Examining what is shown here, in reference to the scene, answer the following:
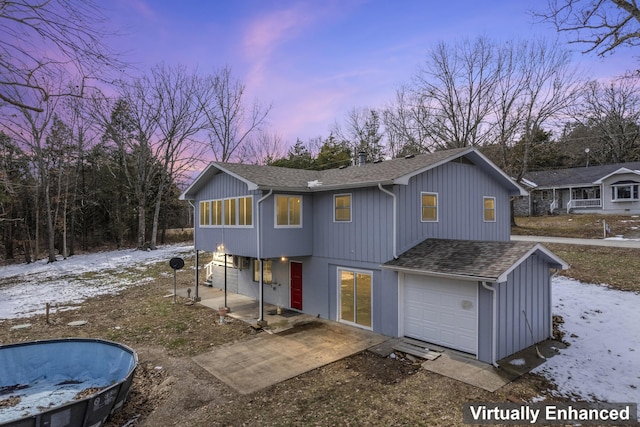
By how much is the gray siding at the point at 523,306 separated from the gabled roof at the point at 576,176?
27880 millimetres

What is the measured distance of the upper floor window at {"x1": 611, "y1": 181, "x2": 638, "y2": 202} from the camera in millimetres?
29516

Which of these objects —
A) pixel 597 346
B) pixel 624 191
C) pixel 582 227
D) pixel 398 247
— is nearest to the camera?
pixel 597 346

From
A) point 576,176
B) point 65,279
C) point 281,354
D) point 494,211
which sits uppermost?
point 576,176

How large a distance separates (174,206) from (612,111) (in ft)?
163

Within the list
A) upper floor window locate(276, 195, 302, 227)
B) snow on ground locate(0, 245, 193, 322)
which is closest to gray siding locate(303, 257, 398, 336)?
upper floor window locate(276, 195, 302, 227)

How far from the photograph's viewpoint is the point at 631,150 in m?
40.6

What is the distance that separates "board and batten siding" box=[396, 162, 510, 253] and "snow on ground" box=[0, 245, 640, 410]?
3.52 metres

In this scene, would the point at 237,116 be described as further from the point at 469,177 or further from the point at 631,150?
the point at 631,150

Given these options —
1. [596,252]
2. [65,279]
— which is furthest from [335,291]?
[65,279]

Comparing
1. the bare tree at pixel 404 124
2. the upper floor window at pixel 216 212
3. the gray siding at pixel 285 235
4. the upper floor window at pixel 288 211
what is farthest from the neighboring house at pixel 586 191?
the upper floor window at pixel 216 212

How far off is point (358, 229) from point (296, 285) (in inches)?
145

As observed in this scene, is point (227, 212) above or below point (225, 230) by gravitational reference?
above

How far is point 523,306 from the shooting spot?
8.72m

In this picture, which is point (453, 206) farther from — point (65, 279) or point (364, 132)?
point (364, 132)
